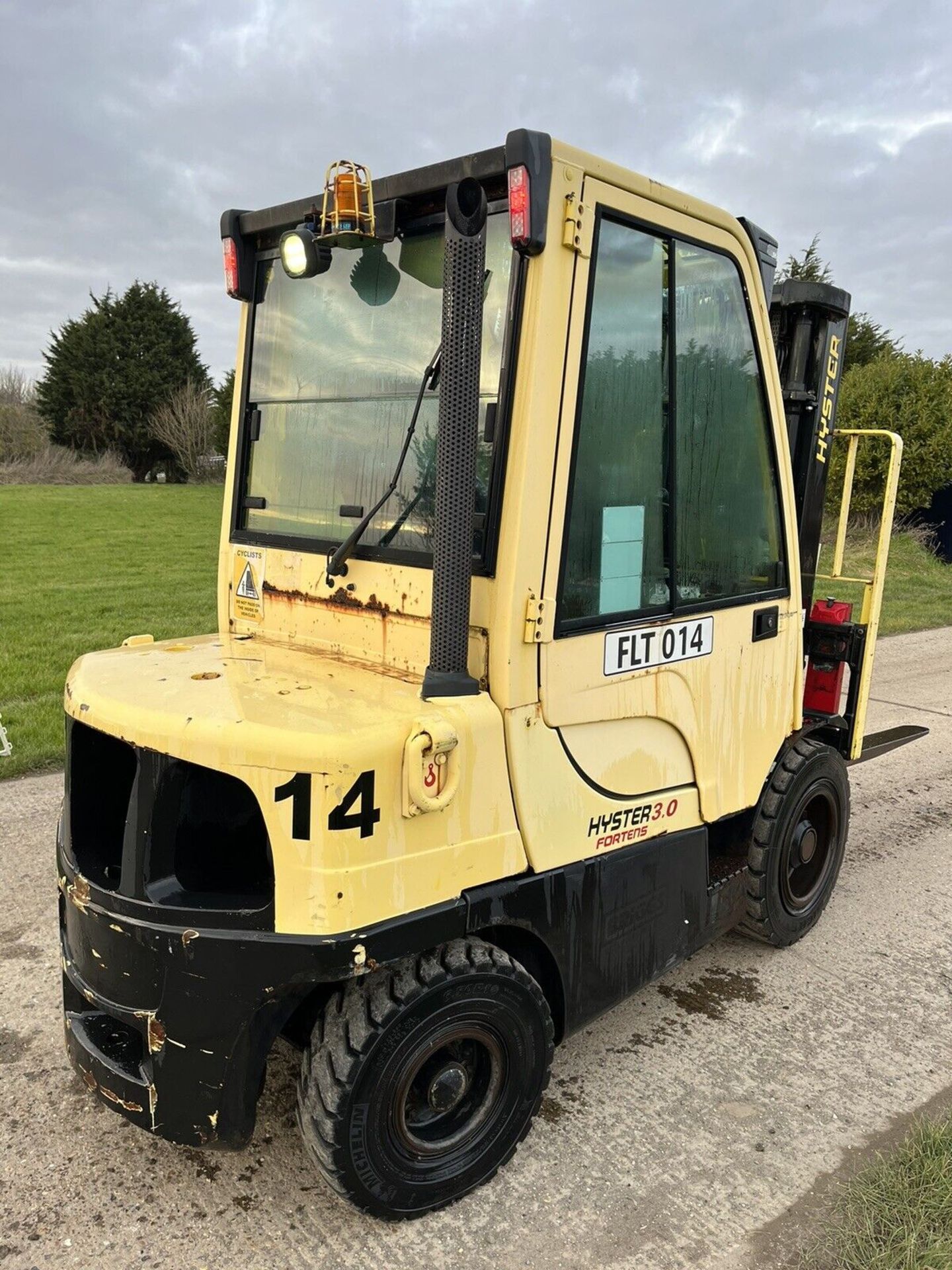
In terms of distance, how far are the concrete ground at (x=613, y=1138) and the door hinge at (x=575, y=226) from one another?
245cm

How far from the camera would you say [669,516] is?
2.83 metres

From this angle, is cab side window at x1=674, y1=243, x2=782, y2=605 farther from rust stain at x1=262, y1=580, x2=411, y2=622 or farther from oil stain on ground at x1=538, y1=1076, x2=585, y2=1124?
oil stain on ground at x1=538, y1=1076, x2=585, y2=1124

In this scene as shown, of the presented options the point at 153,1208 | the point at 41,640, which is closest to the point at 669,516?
the point at 153,1208

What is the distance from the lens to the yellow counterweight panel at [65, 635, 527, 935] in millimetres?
2107

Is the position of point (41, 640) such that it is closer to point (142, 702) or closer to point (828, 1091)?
point (142, 702)

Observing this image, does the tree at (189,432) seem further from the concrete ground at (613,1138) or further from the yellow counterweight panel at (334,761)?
the yellow counterweight panel at (334,761)

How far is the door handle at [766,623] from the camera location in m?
3.25

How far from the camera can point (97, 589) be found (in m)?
11.7

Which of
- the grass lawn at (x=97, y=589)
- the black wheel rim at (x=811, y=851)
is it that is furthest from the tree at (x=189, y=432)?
the black wheel rim at (x=811, y=851)

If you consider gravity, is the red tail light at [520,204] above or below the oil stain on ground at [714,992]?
above

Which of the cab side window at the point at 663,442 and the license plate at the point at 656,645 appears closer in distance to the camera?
the cab side window at the point at 663,442

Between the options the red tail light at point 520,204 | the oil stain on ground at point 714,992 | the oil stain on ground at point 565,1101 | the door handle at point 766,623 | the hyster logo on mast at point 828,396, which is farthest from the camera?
the hyster logo on mast at point 828,396

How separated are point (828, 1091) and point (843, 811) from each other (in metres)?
1.28

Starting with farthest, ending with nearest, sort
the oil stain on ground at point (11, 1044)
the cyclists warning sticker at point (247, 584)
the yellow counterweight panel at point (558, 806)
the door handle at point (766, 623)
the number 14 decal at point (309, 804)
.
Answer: the door handle at point (766, 623)
the cyclists warning sticker at point (247, 584)
the oil stain on ground at point (11, 1044)
the yellow counterweight panel at point (558, 806)
the number 14 decal at point (309, 804)
